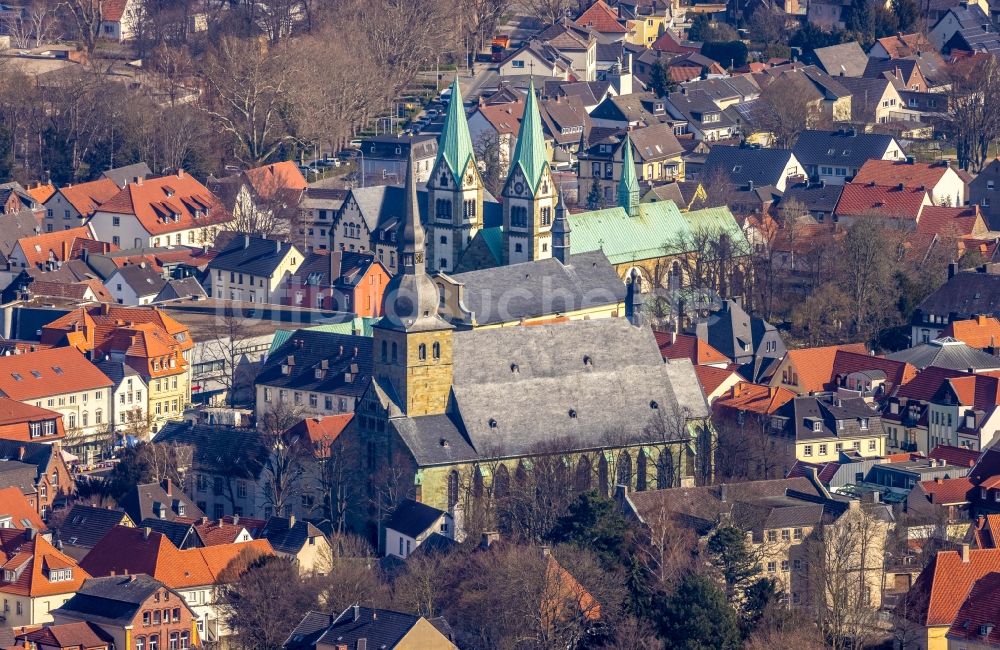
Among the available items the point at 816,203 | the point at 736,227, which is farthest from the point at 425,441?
the point at 816,203

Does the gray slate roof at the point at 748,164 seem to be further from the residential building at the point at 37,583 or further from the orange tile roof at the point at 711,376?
the residential building at the point at 37,583

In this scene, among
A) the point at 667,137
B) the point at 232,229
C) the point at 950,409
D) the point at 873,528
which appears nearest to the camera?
the point at 873,528

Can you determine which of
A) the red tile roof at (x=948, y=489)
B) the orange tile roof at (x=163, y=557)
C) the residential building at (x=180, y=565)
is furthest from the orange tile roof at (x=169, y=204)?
the red tile roof at (x=948, y=489)

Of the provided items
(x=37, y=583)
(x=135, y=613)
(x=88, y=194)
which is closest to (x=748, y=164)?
(x=88, y=194)

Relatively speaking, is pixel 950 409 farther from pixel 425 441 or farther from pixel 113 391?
pixel 113 391

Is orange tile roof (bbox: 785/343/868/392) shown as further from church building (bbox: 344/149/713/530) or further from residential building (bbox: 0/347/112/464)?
residential building (bbox: 0/347/112/464)

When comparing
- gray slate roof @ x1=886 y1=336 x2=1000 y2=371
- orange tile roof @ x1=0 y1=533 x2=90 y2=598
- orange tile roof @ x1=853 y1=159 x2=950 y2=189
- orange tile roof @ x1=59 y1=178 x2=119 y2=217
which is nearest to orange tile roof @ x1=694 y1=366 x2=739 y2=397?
gray slate roof @ x1=886 y1=336 x2=1000 y2=371
